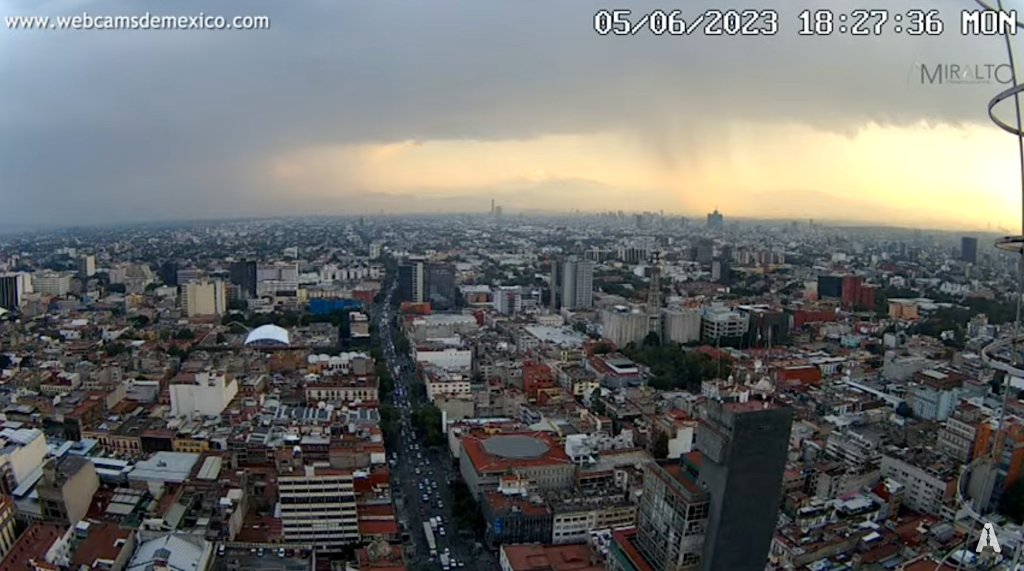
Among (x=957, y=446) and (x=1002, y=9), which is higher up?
(x=1002, y=9)

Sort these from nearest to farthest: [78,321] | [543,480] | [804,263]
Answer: [543,480] < [78,321] < [804,263]

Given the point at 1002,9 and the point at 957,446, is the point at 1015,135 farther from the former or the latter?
the point at 957,446

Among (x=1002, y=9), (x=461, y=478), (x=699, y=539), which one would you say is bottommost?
(x=461, y=478)

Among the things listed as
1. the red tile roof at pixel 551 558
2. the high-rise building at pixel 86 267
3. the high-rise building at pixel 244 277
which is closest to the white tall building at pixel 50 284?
the high-rise building at pixel 86 267

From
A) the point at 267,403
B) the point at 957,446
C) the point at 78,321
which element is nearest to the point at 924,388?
the point at 957,446

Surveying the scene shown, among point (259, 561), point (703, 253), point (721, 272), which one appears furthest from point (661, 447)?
point (703, 253)

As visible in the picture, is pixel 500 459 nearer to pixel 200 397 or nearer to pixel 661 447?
pixel 661 447
